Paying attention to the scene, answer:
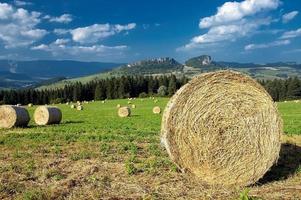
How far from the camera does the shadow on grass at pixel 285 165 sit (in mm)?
13180

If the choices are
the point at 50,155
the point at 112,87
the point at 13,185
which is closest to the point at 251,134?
the point at 13,185

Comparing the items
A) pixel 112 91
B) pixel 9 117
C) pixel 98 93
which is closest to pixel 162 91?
pixel 112 91

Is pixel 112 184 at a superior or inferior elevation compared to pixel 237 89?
inferior

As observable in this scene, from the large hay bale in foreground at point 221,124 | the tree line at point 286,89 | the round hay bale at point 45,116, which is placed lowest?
the tree line at point 286,89

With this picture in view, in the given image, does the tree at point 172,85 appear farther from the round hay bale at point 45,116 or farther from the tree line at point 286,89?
the round hay bale at point 45,116

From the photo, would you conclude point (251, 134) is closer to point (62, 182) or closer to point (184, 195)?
point (184, 195)

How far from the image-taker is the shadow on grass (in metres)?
13.2

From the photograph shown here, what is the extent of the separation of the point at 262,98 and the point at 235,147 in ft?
5.07

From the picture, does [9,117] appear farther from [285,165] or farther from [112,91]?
[112,91]

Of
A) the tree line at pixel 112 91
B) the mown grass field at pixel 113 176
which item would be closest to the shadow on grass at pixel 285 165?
the mown grass field at pixel 113 176

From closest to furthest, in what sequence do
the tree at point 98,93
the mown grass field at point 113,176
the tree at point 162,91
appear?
the mown grass field at point 113,176
the tree at point 162,91
the tree at point 98,93

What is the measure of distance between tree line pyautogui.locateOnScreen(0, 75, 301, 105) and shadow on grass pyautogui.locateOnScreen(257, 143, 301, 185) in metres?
103

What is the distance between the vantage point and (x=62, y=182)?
12.3m

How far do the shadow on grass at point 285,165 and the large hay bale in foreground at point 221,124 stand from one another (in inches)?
24.5
